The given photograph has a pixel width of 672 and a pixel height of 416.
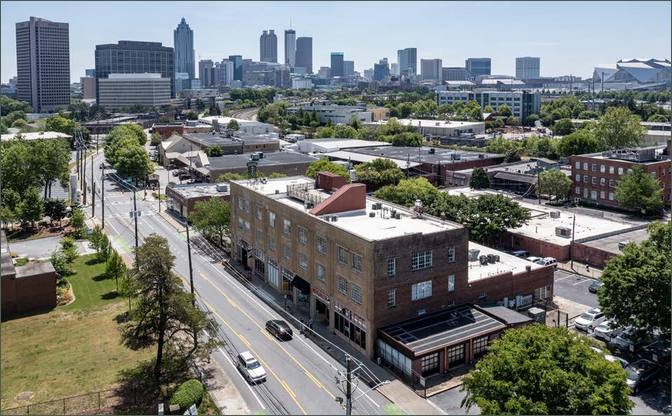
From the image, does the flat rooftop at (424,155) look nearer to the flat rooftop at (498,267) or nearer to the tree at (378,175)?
the tree at (378,175)

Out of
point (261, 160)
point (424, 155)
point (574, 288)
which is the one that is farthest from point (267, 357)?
point (424, 155)

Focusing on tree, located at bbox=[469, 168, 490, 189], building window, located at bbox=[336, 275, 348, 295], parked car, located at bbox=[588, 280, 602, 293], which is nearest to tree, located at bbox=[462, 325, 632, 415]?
building window, located at bbox=[336, 275, 348, 295]

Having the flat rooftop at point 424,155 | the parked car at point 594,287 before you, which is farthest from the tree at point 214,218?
the flat rooftop at point 424,155

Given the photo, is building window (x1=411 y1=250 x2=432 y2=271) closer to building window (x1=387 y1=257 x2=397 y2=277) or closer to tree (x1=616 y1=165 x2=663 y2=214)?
building window (x1=387 y1=257 x2=397 y2=277)

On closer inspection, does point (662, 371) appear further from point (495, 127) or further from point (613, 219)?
point (495, 127)

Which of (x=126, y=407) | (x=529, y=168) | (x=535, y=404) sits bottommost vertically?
(x=126, y=407)

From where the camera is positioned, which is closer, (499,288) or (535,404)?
(535,404)

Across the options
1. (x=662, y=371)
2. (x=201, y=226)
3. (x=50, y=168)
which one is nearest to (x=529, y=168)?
(x=201, y=226)
